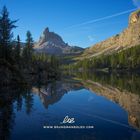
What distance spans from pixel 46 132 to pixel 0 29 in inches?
2252

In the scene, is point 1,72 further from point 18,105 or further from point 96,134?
point 96,134

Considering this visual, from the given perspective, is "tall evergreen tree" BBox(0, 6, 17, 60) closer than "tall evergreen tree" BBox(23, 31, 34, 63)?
Yes

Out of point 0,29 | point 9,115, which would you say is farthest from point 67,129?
point 0,29

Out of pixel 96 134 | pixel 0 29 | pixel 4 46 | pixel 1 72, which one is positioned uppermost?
pixel 0 29

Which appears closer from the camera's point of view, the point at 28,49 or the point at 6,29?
the point at 6,29

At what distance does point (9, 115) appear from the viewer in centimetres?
2702

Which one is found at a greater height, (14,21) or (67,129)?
(14,21)

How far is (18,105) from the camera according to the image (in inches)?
1334

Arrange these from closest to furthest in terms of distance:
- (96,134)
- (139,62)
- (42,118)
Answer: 1. (96,134)
2. (42,118)
3. (139,62)

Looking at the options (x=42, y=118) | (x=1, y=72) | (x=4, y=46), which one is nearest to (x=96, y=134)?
(x=42, y=118)

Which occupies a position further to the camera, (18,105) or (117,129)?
(18,105)

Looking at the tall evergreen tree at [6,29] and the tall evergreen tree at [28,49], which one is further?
the tall evergreen tree at [28,49]

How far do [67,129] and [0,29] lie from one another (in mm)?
56873

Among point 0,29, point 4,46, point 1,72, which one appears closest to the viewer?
point 1,72
